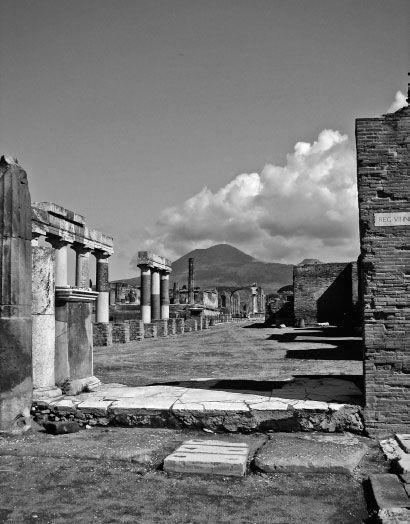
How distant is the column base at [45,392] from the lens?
236 inches

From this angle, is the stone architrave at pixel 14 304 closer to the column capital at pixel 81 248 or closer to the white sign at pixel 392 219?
the white sign at pixel 392 219

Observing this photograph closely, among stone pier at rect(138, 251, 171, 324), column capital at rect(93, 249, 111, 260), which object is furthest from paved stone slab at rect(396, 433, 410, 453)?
stone pier at rect(138, 251, 171, 324)

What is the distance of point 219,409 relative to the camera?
5.32 metres

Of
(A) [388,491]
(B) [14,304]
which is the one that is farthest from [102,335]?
(A) [388,491]

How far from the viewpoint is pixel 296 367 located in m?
10.2

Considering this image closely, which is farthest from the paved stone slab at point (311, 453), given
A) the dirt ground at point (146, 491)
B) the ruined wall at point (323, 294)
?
the ruined wall at point (323, 294)

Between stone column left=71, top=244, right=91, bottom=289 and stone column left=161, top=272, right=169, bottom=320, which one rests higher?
stone column left=71, top=244, right=91, bottom=289

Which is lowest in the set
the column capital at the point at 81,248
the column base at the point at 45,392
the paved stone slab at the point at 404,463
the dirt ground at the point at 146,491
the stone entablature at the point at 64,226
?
the dirt ground at the point at 146,491

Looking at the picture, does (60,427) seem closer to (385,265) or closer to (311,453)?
(311,453)

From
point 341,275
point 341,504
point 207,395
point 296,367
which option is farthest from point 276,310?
point 341,504

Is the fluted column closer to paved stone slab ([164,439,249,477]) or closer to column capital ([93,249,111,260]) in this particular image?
column capital ([93,249,111,260])

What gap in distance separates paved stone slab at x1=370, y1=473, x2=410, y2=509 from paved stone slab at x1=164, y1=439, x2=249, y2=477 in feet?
3.41

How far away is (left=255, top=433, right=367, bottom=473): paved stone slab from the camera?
416cm

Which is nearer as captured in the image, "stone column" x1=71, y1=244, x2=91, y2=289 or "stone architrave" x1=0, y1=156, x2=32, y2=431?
"stone architrave" x1=0, y1=156, x2=32, y2=431
